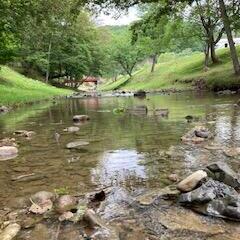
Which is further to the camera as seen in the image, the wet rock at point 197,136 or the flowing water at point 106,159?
the wet rock at point 197,136

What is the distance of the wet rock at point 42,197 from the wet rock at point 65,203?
0.17 meters

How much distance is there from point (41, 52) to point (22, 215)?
65971 mm

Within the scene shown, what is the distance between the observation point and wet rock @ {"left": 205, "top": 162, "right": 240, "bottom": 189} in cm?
577

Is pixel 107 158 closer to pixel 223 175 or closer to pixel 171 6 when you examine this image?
pixel 223 175

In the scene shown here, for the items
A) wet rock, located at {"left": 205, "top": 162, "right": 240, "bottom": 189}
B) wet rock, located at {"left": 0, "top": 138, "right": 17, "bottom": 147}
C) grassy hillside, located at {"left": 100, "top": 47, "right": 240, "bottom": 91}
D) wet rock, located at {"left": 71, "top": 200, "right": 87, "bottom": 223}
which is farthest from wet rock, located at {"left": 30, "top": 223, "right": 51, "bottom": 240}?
grassy hillside, located at {"left": 100, "top": 47, "right": 240, "bottom": 91}

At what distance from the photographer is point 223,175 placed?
231 inches

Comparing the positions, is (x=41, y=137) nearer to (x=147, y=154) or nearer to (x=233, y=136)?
(x=147, y=154)

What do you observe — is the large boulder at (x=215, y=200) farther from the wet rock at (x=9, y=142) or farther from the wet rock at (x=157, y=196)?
the wet rock at (x=9, y=142)

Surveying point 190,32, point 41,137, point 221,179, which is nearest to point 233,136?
point 221,179

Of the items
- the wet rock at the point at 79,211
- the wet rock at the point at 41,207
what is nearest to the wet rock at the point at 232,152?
the wet rock at the point at 79,211

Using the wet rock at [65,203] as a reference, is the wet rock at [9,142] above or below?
above

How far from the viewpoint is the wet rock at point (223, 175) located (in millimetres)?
5766

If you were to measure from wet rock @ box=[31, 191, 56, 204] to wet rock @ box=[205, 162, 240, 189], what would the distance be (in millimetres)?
2380

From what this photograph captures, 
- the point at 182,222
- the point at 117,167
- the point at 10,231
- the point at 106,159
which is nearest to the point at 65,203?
the point at 10,231
